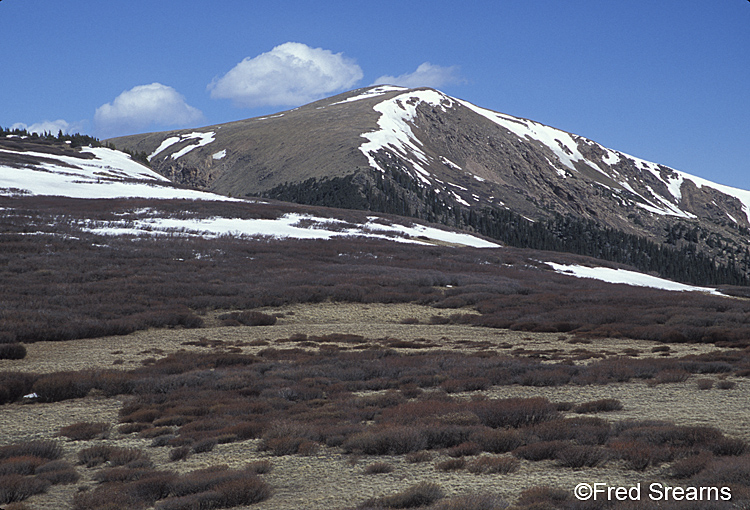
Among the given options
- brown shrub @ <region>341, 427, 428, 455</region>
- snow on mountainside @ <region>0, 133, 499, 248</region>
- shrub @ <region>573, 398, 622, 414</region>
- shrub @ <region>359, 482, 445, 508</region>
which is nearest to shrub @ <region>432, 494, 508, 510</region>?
shrub @ <region>359, 482, 445, 508</region>

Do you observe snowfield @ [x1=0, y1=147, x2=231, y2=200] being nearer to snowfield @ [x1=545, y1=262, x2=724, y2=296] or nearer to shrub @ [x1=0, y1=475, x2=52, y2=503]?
snowfield @ [x1=545, y1=262, x2=724, y2=296]

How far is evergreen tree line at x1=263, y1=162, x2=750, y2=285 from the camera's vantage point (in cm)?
13275

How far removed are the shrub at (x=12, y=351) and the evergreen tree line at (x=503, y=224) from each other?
106881mm

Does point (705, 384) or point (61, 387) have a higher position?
point (705, 384)

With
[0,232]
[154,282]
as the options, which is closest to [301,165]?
[0,232]

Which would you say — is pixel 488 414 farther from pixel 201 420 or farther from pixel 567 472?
pixel 201 420

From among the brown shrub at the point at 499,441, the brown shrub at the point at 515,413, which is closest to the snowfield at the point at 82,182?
the brown shrub at the point at 515,413

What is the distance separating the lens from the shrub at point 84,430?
11180 millimetres

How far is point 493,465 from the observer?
8375mm

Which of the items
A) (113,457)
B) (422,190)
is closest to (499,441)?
(113,457)

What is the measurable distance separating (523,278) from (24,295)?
3499 cm

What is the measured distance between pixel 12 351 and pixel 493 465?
17795mm

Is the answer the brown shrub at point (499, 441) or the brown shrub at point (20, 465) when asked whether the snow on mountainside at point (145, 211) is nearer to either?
the brown shrub at point (20, 465)

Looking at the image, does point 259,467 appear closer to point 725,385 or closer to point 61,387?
point 61,387
